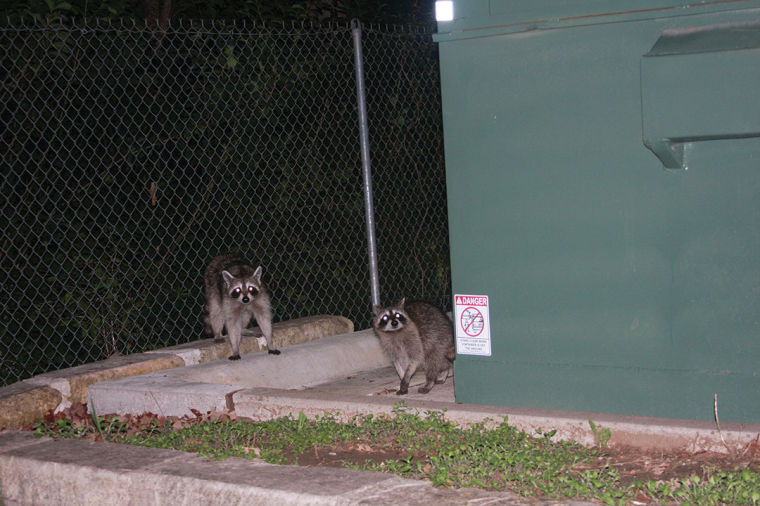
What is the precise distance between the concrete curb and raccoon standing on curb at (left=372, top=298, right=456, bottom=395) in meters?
0.93

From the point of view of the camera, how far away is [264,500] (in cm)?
357

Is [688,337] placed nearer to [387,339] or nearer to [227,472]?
[227,472]

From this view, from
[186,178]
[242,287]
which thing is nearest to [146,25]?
[186,178]

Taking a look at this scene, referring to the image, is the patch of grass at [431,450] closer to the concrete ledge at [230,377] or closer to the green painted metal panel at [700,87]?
the concrete ledge at [230,377]

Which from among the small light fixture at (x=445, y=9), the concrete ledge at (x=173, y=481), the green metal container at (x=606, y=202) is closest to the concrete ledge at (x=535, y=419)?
the green metal container at (x=606, y=202)

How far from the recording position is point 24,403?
5637mm

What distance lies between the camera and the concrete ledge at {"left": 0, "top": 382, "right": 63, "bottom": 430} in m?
5.55

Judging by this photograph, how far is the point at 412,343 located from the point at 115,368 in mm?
2081

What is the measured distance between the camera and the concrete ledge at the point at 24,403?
5.55 metres

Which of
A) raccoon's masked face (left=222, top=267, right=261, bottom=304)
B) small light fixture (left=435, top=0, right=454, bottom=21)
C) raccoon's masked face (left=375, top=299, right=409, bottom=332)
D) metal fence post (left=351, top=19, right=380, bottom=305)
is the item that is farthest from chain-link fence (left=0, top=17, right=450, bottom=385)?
small light fixture (left=435, top=0, right=454, bottom=21)

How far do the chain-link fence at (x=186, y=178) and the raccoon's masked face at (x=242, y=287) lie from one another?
0.43 meters

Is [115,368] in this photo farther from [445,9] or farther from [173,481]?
[445,9]

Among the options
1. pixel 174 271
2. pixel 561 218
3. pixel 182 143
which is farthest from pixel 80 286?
pixel 561 218

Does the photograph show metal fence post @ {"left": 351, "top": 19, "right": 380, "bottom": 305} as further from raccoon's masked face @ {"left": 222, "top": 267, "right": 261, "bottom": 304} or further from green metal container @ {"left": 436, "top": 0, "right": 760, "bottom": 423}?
green metal container @ {"left": 436, "top": 0, "right": 760, "bottom": 423}
